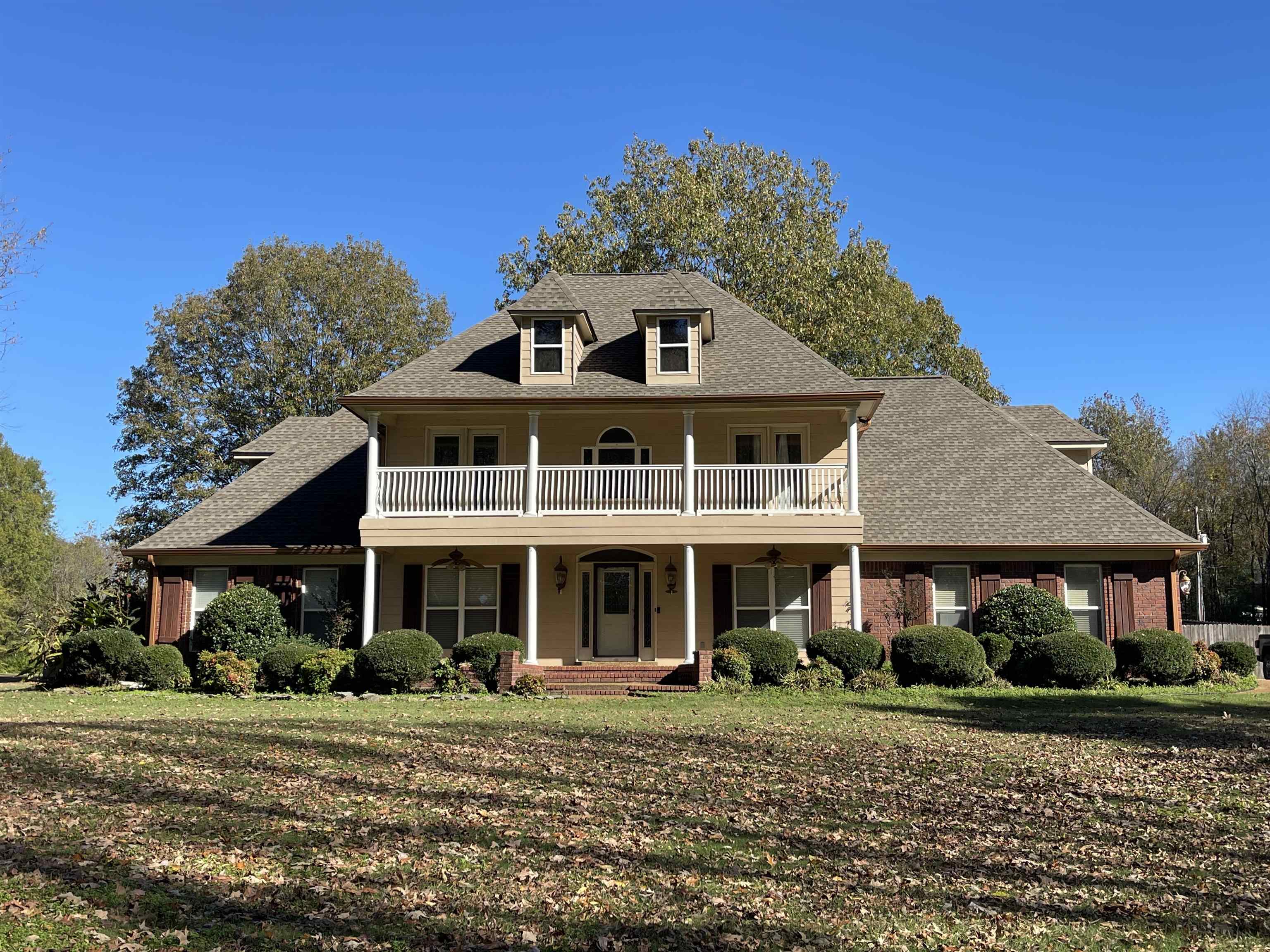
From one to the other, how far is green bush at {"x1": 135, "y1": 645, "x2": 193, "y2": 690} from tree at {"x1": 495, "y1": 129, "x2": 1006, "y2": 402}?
2031 centimetres

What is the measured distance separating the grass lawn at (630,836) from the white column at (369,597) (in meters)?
6.57

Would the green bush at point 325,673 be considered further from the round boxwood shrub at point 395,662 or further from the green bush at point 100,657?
the green bush at point 100,657

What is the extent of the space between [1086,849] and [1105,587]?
51.0ft

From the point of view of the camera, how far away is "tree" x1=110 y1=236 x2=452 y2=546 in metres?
41.2

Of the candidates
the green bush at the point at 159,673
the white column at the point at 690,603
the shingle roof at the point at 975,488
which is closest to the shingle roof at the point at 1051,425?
the shingle roof at the point at 975,488

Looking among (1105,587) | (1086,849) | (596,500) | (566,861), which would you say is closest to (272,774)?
(566,861)

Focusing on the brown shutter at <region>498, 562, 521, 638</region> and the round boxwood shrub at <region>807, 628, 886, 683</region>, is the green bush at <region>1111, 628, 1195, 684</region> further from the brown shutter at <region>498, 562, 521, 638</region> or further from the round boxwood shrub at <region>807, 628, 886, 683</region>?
the brown shutter at <region>498, 562, 521, 638</region>

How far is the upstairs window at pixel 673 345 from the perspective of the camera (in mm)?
22328

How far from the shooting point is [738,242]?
36938 millimetres

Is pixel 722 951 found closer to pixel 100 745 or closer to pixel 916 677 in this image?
pixel 100 745

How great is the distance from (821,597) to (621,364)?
6.48 m

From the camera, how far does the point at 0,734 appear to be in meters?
12.7

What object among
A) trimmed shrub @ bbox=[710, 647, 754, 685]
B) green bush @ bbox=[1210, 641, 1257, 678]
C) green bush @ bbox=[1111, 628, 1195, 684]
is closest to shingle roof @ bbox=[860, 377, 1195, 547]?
green bush @ bbox=[1111, 628, 1195, 684]

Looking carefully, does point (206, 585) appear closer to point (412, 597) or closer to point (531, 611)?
point (412, 597)
